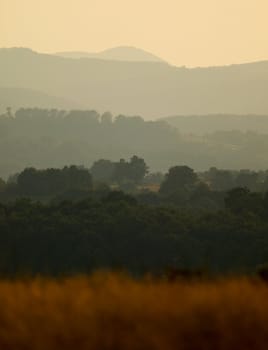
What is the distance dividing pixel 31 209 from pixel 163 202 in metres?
31.9

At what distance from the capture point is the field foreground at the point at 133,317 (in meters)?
8.97

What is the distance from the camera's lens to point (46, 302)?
9.81 metres

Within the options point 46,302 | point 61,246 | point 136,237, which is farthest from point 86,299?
point 136,237

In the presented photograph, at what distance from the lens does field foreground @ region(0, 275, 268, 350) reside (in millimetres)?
8969

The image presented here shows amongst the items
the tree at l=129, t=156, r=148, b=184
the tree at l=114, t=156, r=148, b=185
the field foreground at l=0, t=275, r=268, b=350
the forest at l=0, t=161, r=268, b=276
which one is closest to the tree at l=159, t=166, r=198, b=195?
the tree at l=114, t=156, r=148, b=185

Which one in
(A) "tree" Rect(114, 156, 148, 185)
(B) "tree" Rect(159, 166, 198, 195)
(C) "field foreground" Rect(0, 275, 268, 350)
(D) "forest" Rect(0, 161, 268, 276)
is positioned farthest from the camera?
(A) "tree" Rect(114, 156, 148, 185)

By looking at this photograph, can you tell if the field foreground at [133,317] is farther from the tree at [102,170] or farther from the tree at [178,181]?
the tree at [102,170]

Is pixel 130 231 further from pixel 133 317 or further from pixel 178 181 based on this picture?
pixel 133 317

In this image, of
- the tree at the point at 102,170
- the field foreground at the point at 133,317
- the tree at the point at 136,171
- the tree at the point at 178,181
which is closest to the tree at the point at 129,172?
the tree at the point at 136,171

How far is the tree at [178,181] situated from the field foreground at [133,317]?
10765cm

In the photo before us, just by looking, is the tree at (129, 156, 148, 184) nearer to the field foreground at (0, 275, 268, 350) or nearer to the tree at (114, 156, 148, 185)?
the tree at (114, 156, 148, 185)

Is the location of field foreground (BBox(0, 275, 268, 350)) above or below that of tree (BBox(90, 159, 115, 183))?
above

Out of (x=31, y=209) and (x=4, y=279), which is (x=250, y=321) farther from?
(x=31, y=209)

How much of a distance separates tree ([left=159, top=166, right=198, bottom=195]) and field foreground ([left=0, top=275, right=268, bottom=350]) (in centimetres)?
10765
